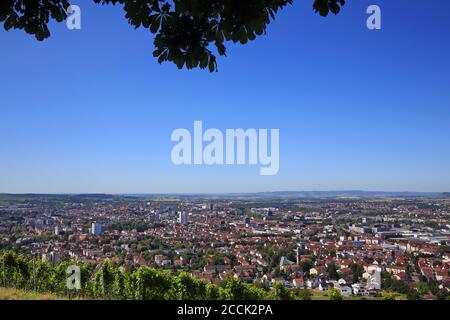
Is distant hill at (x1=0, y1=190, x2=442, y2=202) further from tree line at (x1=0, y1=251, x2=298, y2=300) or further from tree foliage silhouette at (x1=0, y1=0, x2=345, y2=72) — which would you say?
tree foliage silhouette at (x1=0, y1=0, x2=345, y2=72)

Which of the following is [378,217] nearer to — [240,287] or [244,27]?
[240,287]

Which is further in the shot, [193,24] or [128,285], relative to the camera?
[128,285]

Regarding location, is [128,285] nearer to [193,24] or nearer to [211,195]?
[193,24]

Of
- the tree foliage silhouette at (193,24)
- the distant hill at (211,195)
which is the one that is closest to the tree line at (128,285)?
the tree foliage silhouette at (193,24)

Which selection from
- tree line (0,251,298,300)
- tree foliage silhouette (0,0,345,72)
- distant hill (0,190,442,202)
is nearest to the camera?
tree foliage silhouette (0,0,345,72)

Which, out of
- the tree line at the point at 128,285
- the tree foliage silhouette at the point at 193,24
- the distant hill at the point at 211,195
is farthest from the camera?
the distant hill at the point at 211,195

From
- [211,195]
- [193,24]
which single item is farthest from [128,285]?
[211,195]

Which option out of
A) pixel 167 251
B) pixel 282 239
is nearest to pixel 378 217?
pixel 282 239

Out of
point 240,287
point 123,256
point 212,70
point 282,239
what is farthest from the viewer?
point 282,239

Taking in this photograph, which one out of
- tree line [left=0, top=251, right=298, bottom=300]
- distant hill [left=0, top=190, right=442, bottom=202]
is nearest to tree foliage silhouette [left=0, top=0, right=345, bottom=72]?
tree line [left=0, top=251, right=298, bottom=300]

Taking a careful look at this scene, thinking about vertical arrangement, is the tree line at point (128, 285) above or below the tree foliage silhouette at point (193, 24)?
below

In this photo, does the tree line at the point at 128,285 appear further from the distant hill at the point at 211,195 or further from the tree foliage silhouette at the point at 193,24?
the distant hill at the point at 211,195
